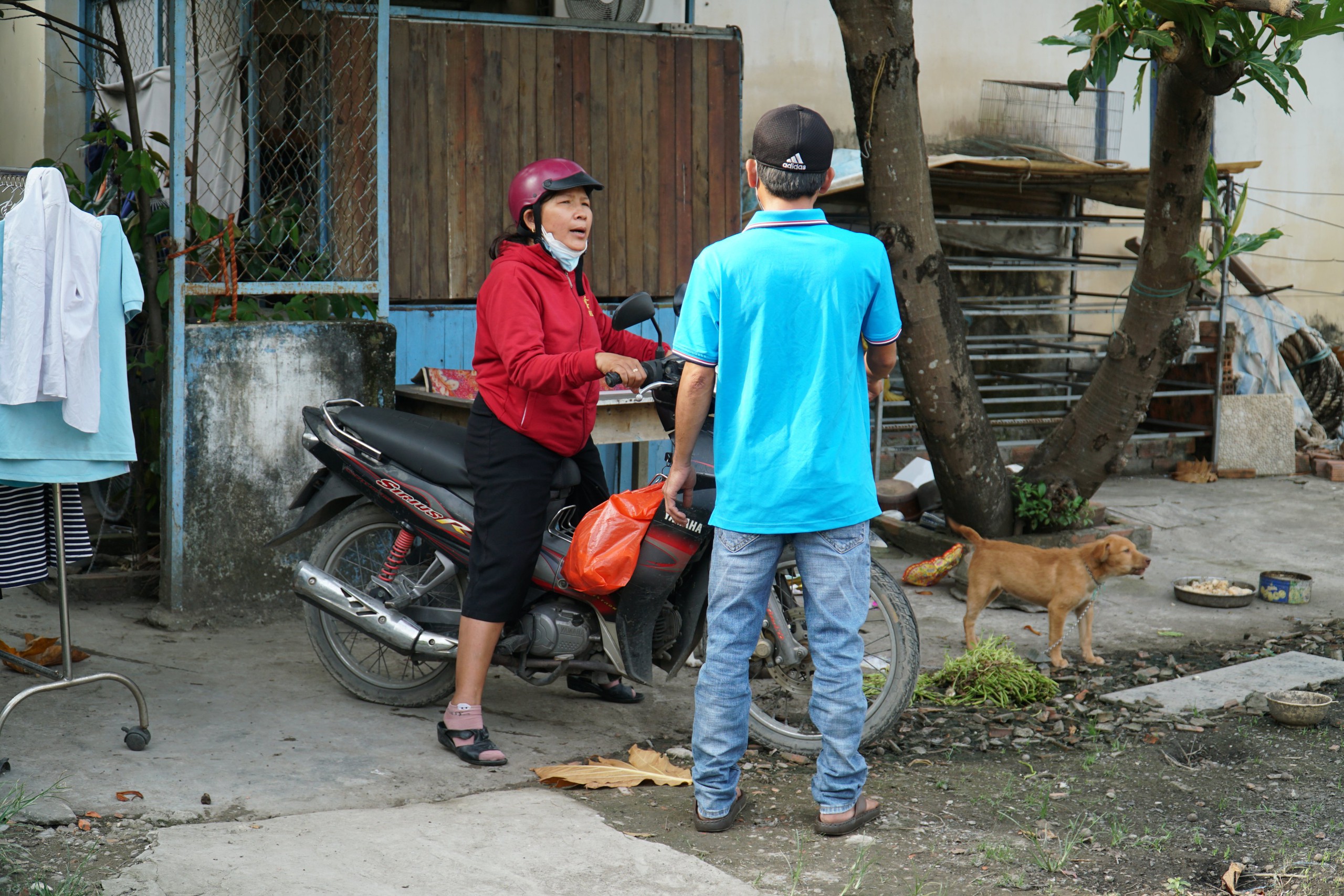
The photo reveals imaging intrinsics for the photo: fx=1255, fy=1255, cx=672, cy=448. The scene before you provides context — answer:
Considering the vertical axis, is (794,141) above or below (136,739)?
above

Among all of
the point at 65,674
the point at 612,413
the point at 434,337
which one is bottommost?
the point at 65,674

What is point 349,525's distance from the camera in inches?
183

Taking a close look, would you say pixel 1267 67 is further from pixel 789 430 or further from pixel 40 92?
pixel 40 92

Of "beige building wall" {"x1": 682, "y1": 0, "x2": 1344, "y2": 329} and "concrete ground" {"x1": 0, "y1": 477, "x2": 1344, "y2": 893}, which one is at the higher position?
"beige building wall" {"x1": 682, "y1": 0, "x2": 1344, "y2": 329}

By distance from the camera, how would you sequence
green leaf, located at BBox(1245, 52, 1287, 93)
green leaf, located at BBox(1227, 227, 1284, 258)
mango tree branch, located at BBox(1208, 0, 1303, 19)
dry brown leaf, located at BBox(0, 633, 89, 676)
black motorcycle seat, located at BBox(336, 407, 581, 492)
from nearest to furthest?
black motorcycle seat, located at BBox(336, 407, 581, 492)
mango tree branch, located at BBox(1208, 0, 1303, 19)
dry brown leaf, located at BBox(0, 633, 89, 676)
green leaf, located at BBox(1245, 52, 1287, 93)
green leaf, located at BBox(1227, 227, 1284, 258)

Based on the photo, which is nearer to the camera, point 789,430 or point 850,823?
point 789,430

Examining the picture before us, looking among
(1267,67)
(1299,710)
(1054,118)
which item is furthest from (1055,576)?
(1054,118)

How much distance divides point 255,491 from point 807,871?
10.9 feet

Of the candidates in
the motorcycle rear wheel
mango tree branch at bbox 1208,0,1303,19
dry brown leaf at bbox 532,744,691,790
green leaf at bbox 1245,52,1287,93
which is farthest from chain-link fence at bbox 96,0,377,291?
green leaf at bbox 1245,52,1287,93

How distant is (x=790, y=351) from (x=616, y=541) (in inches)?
35.9

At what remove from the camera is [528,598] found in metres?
4.33

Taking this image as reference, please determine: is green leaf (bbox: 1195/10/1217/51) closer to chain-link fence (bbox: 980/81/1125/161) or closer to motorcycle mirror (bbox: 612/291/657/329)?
motorcycle mirror (bbox: 612/291/657/329)

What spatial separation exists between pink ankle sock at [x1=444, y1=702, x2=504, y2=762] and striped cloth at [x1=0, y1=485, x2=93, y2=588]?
1.35 m

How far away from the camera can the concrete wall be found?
5.52m
